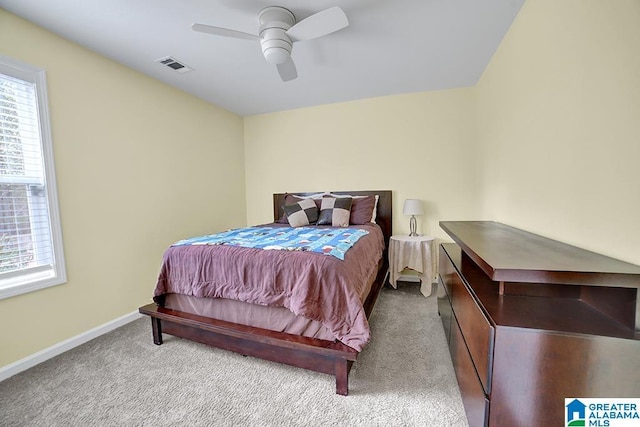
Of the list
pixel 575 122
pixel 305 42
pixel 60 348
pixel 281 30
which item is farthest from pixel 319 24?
pixel 60 348

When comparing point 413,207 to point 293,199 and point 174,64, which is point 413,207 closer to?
point 293,199

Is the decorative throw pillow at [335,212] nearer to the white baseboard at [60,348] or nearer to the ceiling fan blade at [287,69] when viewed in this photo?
the ceiling fan blade at [287,69]

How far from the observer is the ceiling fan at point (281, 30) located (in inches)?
62.4

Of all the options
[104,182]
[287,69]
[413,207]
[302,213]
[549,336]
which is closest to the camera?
[549,336]

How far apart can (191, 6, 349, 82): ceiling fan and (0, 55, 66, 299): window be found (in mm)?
1340

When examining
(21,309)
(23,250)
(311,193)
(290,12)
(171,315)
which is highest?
(290,12)

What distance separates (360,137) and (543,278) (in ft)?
9.28

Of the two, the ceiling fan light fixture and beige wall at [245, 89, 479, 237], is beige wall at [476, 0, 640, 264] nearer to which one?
beige wall at [245, 89, 479, 237]

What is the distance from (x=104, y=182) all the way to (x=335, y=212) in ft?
7.33

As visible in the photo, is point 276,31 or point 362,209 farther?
point 362,209

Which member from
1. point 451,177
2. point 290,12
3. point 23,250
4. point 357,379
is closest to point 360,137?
point 451,177

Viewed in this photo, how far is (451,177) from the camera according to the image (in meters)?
3.11

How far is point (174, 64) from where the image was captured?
2373 mm

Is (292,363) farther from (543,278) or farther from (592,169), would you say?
(592,169)
